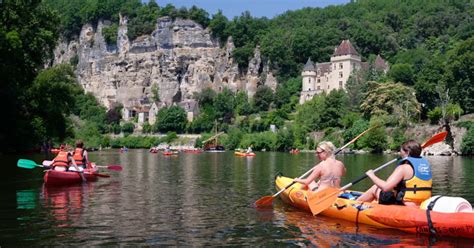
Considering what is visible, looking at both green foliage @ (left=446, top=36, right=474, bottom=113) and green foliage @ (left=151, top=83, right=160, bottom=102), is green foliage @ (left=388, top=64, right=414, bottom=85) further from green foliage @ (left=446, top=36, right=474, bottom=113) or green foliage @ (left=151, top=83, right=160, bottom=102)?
green foliage @ (left=151, top=83, right=160, bottom=102)

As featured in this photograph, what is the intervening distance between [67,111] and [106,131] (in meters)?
74.8

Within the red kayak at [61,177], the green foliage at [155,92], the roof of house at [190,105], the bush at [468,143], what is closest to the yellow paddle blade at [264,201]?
the red kayak at [61,177]

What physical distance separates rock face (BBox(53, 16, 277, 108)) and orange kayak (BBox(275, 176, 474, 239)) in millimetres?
98794

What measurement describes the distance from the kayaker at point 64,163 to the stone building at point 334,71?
7597 cm

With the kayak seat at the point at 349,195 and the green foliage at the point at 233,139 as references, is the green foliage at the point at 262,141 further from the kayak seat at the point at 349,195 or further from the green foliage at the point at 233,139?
the kayak seat at the point at 349,195

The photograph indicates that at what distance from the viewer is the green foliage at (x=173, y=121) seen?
342 ft

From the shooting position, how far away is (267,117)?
91000mm

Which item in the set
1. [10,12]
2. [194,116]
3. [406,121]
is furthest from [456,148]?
[194,116]

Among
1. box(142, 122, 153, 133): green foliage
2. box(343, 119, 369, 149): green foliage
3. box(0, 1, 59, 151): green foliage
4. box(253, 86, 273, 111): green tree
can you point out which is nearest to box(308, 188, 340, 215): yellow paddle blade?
box(0, 1, 59, 151): green foliage

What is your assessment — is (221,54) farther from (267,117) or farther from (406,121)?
(406,121)

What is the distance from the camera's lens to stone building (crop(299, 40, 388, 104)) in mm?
94750

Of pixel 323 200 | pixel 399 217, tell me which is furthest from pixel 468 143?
pixel 399 217

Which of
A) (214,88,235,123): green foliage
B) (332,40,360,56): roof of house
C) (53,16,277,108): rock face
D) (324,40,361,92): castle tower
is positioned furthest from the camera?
(53,16,277,108): rock face

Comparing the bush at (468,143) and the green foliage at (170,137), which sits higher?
the green foliage at (170,137)
